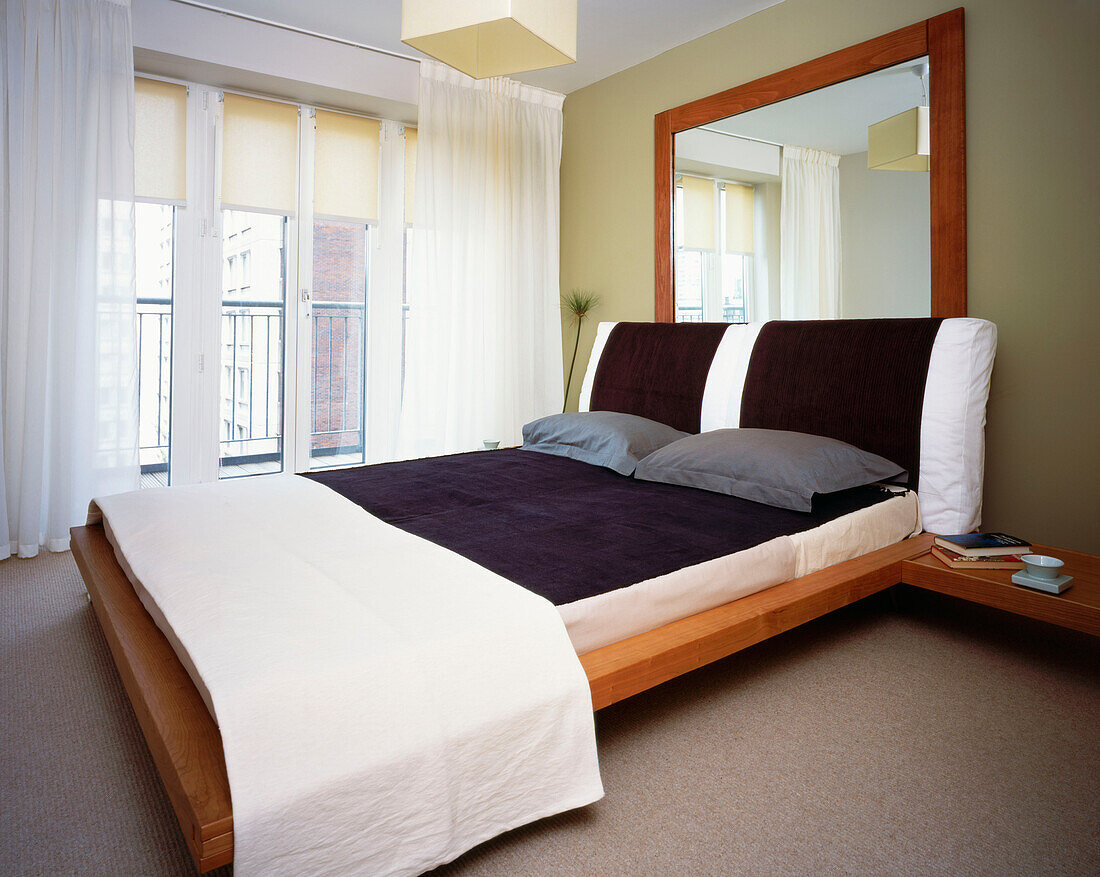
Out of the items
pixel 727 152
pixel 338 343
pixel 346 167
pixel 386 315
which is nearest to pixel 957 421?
pixel 727 152

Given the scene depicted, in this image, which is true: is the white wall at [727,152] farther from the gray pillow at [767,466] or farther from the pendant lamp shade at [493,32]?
the gray pillow at [767,466]

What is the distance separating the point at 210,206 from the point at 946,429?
3713 millimetres

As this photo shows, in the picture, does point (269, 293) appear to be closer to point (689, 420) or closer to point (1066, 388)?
point (689, 420)

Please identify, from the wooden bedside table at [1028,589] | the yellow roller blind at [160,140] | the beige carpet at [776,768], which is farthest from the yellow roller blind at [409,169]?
the wooden bedside table at [1028,589]

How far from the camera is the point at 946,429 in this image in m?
2.64

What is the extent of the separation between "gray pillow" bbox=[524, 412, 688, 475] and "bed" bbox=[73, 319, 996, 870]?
4.0 inches

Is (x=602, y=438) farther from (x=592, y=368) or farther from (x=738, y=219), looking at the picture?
(x=738, y=219)

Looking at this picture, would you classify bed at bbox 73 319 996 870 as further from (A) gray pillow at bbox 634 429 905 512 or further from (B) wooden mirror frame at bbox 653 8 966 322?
(B) wooden mirror frame at bbox 653 8 966 322

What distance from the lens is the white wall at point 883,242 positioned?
3020 millimetres

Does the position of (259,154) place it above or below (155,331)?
above

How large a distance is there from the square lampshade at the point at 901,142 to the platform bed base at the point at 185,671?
1533 millimetres

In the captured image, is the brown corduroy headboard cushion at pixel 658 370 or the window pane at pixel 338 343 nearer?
the brown corduroy headboard cushion at pixel 658 370

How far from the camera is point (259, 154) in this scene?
4.16 m

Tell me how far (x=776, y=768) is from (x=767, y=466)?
106cm
